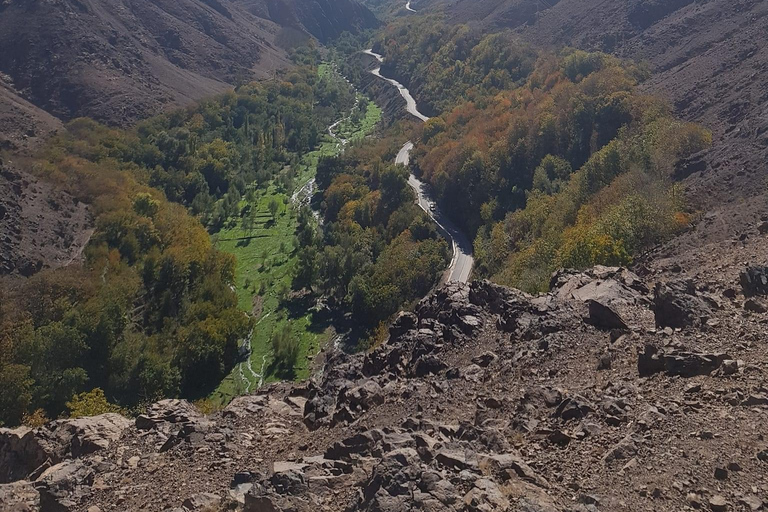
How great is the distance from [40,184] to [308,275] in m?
35.2

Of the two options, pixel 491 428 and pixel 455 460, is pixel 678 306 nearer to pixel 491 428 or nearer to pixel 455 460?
pixel 491 428

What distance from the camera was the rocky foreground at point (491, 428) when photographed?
52.1 feet

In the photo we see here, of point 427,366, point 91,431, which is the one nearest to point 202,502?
point 91,431

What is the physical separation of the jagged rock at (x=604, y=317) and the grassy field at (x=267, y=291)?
1372 inches

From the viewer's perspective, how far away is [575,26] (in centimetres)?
11425

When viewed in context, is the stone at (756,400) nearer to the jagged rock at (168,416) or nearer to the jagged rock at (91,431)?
the jagged rock at (168,416)

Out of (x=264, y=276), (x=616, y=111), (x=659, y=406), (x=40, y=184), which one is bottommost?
(x=264, y=276)

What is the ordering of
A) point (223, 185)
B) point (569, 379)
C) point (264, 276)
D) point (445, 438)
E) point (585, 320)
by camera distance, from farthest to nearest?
point (223, 185), point (264, 276), point (585, 320), point (569, 379), point (445, 438)

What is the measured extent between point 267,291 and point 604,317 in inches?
2067

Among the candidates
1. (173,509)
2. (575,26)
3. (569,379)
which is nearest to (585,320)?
(569,379)

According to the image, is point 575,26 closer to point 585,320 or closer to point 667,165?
point 667,165

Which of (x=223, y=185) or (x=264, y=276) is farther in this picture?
(x=223, y=185)

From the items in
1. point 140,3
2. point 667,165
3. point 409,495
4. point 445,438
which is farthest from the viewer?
point 140,3

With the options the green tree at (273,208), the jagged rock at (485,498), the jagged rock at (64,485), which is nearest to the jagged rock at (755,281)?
the jagged rock at (485,498)
